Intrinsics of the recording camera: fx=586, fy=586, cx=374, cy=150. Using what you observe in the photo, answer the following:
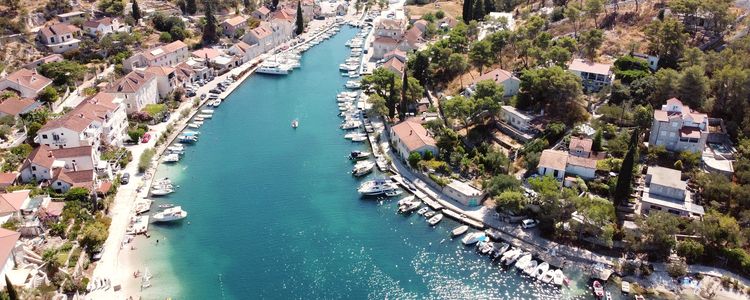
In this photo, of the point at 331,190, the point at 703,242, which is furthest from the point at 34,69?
the point at 703,242

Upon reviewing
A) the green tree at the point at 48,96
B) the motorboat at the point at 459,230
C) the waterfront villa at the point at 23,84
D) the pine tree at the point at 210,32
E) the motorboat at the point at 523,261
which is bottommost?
the motorboat at the point at 523,261

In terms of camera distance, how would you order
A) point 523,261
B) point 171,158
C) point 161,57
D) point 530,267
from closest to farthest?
point 530,267
point 523,261
point 171,158
point 161,57

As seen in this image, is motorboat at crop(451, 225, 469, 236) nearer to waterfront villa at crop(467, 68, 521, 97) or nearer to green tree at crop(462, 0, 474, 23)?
waterfront villa at crop(467, 68, 521, 97)

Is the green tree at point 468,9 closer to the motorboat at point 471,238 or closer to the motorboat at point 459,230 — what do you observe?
the motorboat at point 459,230

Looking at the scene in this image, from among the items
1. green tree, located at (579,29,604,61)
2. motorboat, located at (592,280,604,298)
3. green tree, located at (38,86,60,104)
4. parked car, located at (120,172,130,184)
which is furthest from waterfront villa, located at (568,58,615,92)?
green tree, located at (38,86,60,104)

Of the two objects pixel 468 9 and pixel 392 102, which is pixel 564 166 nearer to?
pixel 392 102

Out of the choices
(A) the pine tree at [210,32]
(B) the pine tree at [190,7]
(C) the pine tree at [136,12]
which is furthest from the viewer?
(B) the pine tree at [190,7]

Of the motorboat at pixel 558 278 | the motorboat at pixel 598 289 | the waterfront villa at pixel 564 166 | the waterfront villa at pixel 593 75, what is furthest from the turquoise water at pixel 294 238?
the waterfront villa at pixel 593 75

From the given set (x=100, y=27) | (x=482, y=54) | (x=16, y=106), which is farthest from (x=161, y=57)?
(x=482, y=54)
